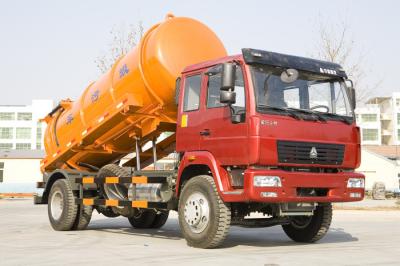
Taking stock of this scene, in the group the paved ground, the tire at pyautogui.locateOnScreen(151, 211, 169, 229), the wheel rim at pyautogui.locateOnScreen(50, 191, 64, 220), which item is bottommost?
the paved ground

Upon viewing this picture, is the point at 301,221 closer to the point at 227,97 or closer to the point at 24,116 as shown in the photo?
the point at 227,97

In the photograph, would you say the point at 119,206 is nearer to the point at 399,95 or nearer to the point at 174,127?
the point at 174,127

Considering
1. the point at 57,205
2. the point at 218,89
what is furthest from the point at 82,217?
the point at 218,89

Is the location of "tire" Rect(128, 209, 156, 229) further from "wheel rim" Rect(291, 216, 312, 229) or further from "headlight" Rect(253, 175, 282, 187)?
"headlight" Rect(253, 175, 282, 187)

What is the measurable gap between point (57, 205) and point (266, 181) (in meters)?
6.07

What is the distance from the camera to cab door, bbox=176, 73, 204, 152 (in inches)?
364

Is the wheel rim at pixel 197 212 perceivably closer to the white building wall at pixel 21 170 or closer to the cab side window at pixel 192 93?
the cab side window at pixel 192 93

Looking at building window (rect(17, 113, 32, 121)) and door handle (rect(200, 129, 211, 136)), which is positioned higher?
building window (rect(17, 113, 32, 121))

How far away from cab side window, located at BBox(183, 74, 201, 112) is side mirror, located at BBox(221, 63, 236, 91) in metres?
1.06

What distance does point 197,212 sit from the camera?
895cm

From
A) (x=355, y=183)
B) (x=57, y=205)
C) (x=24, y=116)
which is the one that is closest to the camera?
(x=355, y=183)

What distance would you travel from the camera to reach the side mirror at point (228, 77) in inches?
325

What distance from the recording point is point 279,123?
27.5 ft

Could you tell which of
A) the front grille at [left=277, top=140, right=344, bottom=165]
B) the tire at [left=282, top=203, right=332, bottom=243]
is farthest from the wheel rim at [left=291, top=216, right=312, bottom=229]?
the front grille at [left=277, top=140, right=344, bottom=165]
